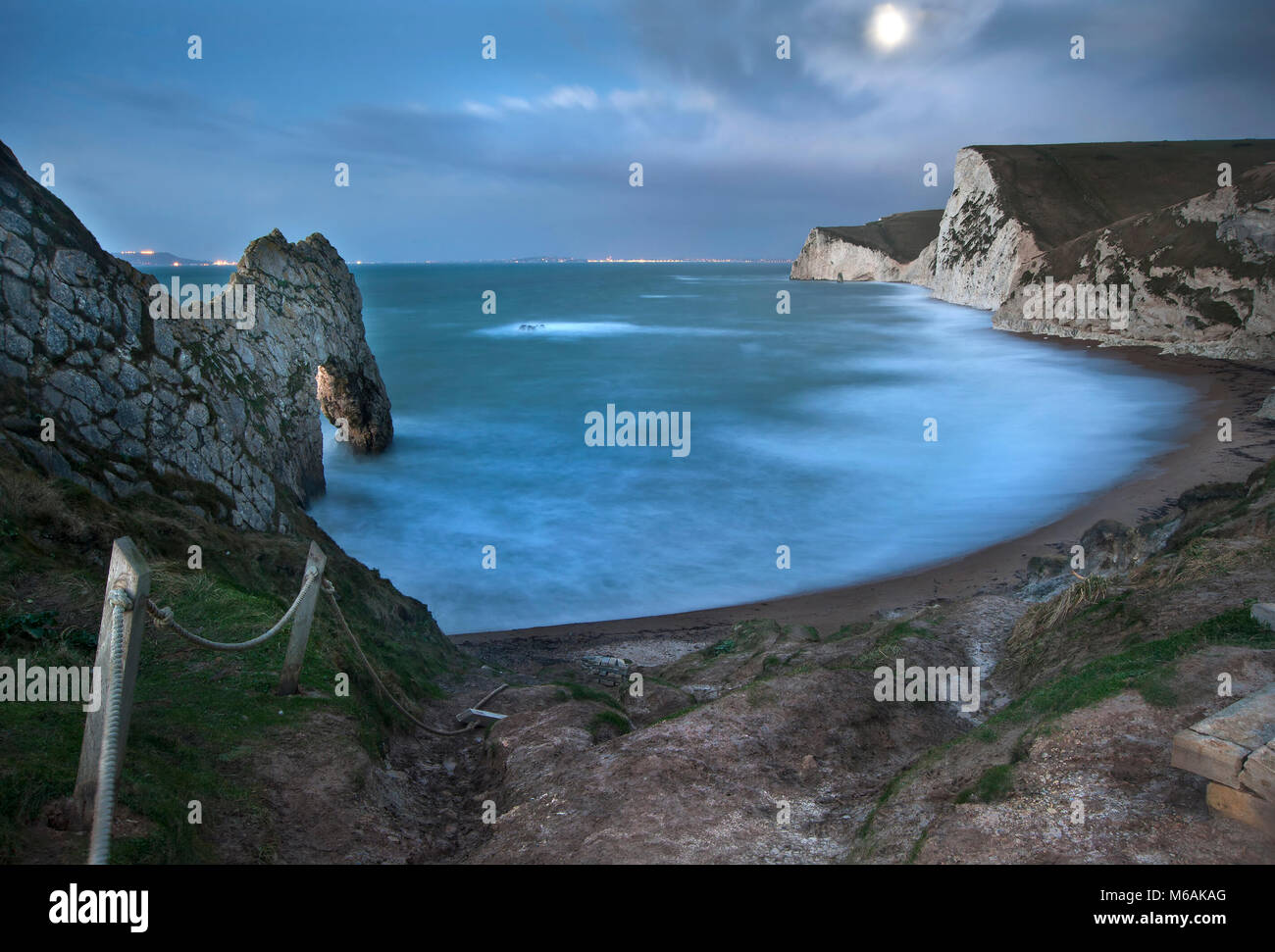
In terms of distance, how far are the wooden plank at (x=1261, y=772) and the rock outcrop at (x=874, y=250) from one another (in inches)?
4903

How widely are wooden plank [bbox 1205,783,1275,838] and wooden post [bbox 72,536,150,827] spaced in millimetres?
5471

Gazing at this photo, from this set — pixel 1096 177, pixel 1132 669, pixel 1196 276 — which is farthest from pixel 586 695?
pixel 1096 177

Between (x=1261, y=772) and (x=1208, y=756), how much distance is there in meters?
0.25

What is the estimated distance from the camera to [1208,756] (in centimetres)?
411

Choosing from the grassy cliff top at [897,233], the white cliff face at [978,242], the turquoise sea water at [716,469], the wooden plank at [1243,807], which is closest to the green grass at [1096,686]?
the wooden plank at [1243,807]

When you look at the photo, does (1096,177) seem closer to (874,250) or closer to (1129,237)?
(1129,237)

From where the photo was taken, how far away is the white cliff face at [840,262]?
133 m

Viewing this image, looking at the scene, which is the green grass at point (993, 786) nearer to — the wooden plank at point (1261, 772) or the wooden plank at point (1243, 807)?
the wooden plank at point (1243, 807)

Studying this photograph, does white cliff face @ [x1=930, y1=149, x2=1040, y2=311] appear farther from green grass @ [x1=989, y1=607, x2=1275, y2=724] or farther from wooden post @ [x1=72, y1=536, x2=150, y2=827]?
wooden post @ [x1=72, y1=536, x2=150, y2=827]

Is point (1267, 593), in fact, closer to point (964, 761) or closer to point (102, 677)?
point (964, 761)

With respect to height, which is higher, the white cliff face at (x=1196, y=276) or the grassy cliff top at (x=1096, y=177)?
the grassy cliff top at (x=1096, y=177)

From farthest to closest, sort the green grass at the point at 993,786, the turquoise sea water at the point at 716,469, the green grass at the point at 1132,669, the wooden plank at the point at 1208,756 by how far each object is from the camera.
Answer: the turquoise sea water at the point at 716,469, the green grass at the point at 1132,669, the green grass at the point at 993,786, the wooden plank at the point at 1208,756

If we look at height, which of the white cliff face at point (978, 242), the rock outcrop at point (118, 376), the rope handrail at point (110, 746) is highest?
the white cliff face at point (978, 242)

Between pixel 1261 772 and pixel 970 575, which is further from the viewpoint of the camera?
pixel 970 575
